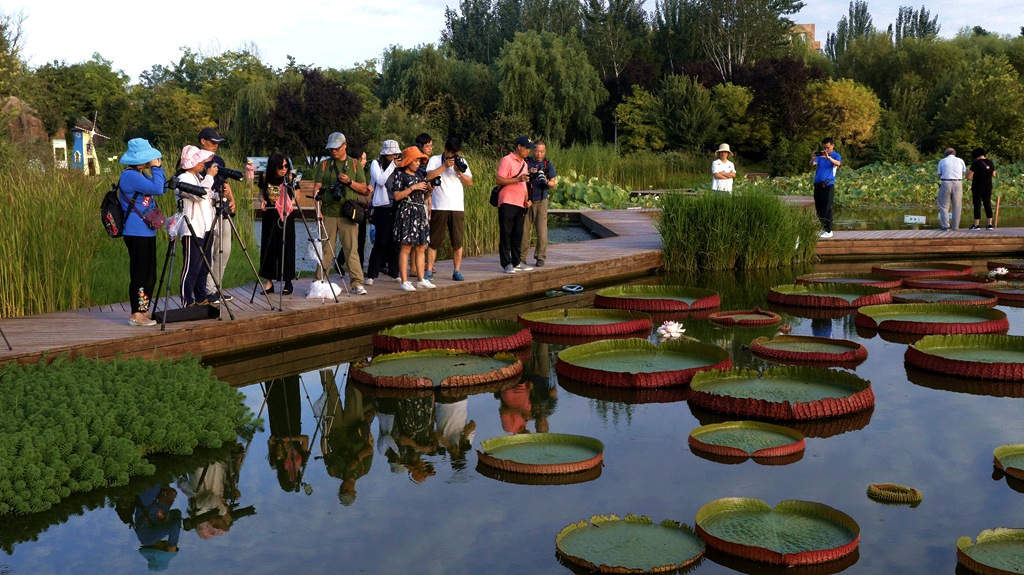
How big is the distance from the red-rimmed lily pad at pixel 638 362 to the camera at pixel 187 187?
2.79m

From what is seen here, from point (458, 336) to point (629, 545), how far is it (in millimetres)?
4128

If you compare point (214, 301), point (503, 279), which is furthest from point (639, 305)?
point (214, 301)

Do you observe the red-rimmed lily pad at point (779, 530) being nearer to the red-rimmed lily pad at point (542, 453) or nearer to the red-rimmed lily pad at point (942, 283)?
the red-rimmed lily pad at point (542, 453)

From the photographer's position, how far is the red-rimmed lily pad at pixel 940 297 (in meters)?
9.61

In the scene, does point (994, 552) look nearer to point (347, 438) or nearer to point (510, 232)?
point (347, 438)

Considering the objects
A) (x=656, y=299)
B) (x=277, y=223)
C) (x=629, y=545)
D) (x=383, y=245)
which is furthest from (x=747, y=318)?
(x=629, y=545)

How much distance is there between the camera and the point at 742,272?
41.7 ft

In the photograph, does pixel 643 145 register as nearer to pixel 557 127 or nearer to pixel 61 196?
pixel 557 127

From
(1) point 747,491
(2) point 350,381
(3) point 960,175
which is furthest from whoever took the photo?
(3) point 960,175

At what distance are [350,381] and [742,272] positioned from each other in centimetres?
679

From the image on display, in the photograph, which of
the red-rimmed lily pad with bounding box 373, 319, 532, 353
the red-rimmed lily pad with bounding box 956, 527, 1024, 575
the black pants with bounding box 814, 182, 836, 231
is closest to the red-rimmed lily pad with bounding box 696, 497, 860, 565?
the red-rimmed lily pad with bounding box 956, 527, 1024, 575

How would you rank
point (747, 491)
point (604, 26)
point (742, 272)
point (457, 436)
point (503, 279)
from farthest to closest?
point (604, 26) < point (742, 272) < point (503, 279) < point (457, 436) < point (747, 491)

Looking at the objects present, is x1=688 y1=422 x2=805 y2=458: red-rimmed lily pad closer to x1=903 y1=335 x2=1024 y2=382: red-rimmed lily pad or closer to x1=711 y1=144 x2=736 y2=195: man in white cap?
x1=903 y1=335 x2=1024 y2=382: red-rimmed lily pad

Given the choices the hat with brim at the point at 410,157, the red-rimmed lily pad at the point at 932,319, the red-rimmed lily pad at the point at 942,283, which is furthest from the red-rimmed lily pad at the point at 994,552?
the red-rimmed lily pad at the point at 942,283
